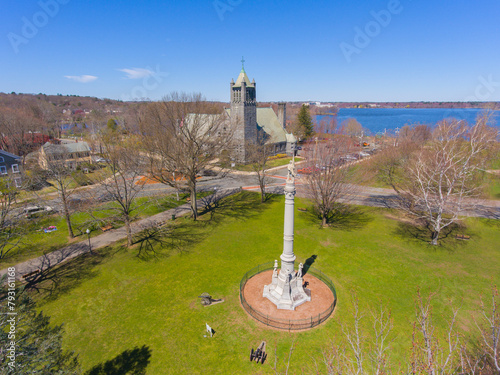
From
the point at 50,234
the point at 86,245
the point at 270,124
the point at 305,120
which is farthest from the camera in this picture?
the point at 305,120

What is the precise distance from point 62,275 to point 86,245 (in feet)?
15.0

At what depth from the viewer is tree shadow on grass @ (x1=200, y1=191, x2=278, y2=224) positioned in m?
32.1

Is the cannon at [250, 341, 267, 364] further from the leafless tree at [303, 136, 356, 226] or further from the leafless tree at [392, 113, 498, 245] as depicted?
the leafless tree at [392, 113, 498, 245]

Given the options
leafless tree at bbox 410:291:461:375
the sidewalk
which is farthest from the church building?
leafless tree at bbox 410:291:461:375

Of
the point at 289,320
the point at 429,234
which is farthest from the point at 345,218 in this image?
the point at 289,320

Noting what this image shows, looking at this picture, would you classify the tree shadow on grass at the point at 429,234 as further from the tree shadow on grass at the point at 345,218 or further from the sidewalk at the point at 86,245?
the sidewalk at the point at 86,245

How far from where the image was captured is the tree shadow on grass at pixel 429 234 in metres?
24.6

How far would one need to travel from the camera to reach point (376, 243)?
2506cm

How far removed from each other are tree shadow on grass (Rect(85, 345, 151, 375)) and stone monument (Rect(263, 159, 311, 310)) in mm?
7984

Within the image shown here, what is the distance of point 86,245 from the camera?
24.8 metres

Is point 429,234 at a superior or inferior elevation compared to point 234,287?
superior

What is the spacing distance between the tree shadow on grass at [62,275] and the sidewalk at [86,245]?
0.94ft

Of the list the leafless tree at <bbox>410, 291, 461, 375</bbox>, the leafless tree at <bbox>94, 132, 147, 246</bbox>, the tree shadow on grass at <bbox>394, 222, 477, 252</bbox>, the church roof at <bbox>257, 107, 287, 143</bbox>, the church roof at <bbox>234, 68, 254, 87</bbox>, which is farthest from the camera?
the church roof at <bbox>257, 107, 287, 143</bbox>

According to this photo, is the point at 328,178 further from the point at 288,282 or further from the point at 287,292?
the point at 287,292
